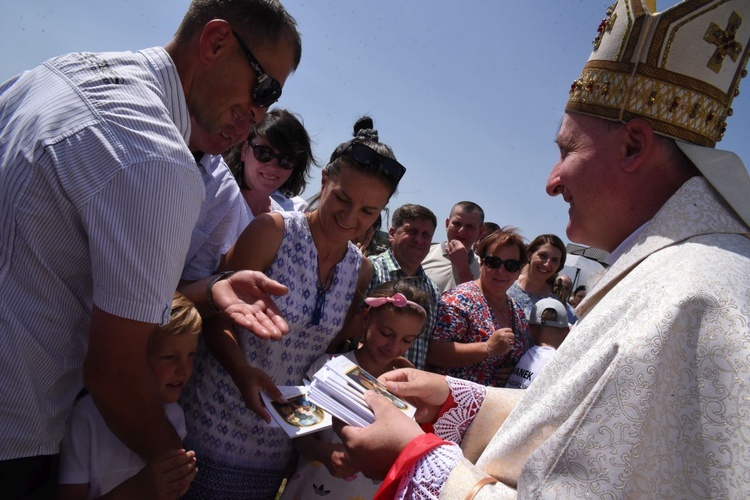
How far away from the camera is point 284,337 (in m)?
2.48

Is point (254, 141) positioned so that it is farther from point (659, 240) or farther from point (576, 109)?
point (659, 240)

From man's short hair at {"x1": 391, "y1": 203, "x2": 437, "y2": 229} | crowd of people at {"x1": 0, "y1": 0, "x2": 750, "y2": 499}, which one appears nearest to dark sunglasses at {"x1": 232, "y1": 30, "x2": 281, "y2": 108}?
crowd of people at {"x1": 0, "y1": 0, "x2": 750, "y2": 499}

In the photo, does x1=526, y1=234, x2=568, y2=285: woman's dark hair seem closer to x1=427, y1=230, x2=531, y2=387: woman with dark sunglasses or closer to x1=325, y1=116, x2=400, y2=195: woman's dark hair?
x1=427, y1=230, x2=531, y2=387: woman with dark sunglasses

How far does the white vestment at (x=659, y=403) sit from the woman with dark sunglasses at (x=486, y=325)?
7.99ft

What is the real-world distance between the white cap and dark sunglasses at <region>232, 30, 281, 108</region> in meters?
3.39

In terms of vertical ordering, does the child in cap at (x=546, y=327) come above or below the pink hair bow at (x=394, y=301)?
above

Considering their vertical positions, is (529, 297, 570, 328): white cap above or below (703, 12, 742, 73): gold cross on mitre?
below

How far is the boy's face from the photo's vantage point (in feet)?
7.41

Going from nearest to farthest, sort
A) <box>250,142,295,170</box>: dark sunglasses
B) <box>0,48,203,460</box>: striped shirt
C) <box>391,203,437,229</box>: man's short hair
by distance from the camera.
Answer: <box>0,48,203,460</box>: striped shirt < <box>250,142,295,170</box>: dark sunglasses < <box>391,203,437,229</box>: man's short hair

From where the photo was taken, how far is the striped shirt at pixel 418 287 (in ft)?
12.3

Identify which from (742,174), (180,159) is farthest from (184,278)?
(742,174)

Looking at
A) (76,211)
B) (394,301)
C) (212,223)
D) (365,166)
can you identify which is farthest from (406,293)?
(76,211)

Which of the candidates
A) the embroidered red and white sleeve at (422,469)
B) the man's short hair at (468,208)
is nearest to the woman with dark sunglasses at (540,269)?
the man's short hair at (468,208)

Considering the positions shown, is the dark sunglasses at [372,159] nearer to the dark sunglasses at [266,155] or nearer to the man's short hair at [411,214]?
the dark sunglasses at [266,155]
